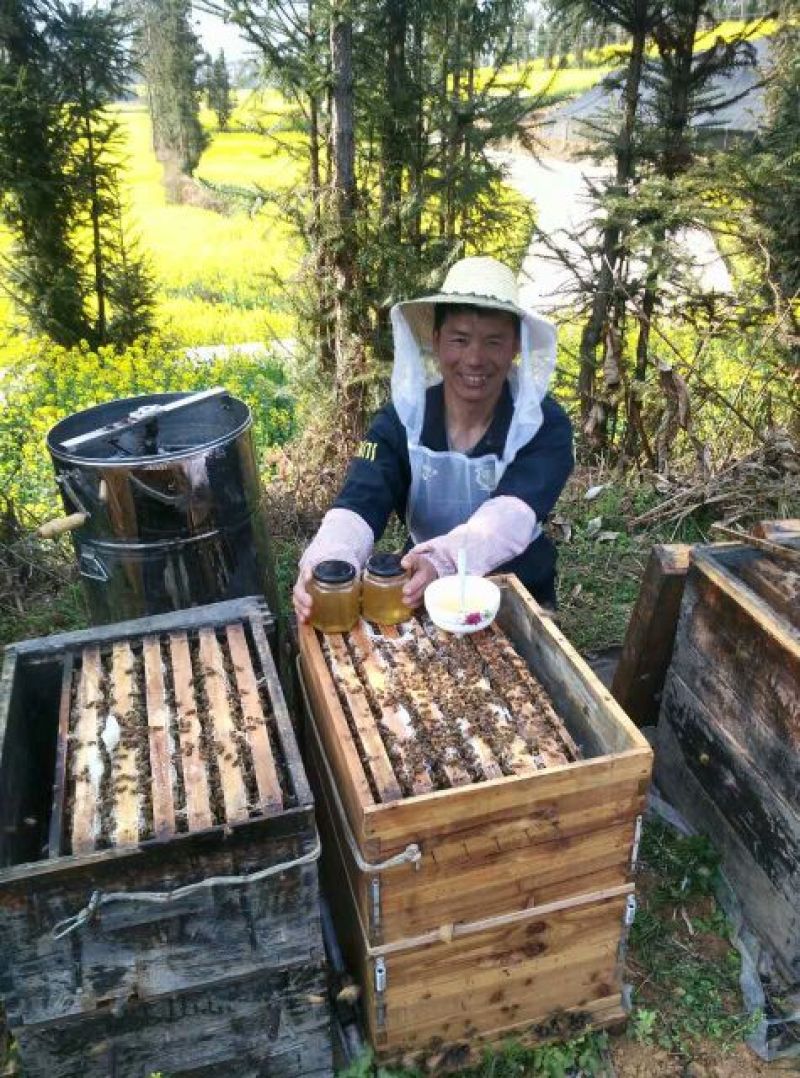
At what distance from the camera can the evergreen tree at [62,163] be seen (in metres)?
9.06

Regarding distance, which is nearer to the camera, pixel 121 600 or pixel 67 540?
pixel 121 600

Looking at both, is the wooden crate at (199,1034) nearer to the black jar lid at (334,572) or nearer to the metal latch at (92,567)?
the black jar lid at (334,572)

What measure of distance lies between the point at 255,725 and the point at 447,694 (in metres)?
0.53

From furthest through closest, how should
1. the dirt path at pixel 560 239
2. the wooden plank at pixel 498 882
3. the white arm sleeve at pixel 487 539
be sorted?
the dirt path at pixel 560 239, the white arm sleeve at pixel 487 539, the wooden plank at pixel 498 882

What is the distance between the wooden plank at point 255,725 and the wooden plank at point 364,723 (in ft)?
0.75

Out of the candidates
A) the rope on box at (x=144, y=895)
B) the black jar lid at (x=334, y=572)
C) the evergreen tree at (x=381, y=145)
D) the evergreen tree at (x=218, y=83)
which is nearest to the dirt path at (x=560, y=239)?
the evergreen tree at (x=381, y=145)

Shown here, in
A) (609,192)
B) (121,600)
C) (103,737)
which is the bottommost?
(121,600)

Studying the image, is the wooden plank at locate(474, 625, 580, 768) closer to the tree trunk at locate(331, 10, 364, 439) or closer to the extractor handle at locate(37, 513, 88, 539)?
the extractor handle at locate(37, 513, 88, 539)

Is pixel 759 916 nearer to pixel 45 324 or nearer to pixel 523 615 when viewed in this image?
pixel 523 615

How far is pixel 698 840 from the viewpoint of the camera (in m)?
2.94

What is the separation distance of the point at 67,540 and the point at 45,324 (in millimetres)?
5566

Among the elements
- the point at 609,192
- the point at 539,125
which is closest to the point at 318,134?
the point at 539,125

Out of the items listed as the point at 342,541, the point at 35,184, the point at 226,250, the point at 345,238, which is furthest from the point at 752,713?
the point at 226,250

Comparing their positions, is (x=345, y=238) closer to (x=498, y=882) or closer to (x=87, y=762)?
(x=87, y=762)
